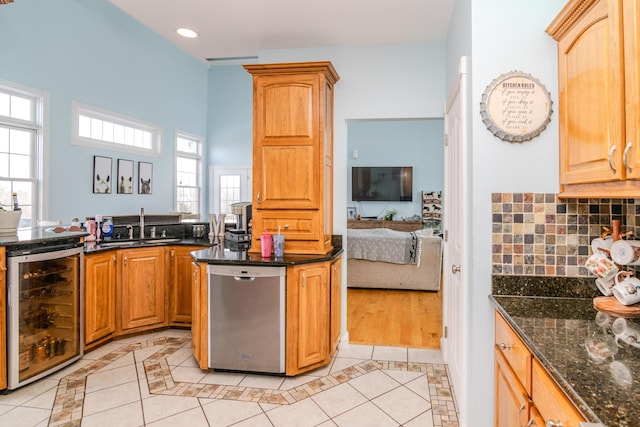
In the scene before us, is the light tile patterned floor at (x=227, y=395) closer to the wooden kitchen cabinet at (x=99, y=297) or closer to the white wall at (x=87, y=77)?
the wooden kitchen cabinet at (x=99, y=297)

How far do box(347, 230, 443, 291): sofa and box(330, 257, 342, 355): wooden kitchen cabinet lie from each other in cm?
208

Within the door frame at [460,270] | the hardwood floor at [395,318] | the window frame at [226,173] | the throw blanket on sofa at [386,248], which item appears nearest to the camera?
the door frame at [460,270]

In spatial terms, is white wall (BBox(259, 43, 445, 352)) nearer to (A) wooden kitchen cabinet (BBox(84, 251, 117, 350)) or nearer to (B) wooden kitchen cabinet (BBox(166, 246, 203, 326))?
(B) wooden kitchen cabinet (BBox(166, 246, 203, 326))

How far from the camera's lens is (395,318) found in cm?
446

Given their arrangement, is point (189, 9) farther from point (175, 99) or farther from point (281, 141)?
point (175, 99)

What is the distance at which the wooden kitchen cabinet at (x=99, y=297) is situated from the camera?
330 cm

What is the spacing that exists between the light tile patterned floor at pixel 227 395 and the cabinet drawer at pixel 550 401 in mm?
1244

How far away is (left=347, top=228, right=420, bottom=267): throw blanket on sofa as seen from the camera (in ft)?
18.2

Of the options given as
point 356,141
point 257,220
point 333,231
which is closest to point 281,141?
point 257,220

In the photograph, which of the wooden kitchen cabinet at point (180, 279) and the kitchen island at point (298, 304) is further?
the wooden kitchen cabinet at point (180, 279)

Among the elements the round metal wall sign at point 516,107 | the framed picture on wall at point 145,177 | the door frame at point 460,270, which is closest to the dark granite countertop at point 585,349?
the door frame at point 460,270

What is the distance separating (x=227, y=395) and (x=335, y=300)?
45.0 inches

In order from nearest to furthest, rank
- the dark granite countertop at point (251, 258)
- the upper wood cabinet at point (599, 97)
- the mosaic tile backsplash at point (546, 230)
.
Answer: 1. the upper wood cabinet at point (599, 97)
2. the mosaic tile backsplash at point (546, 230)
3. the dark granite countertop at point (251, 258)

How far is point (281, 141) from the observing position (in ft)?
10.7
